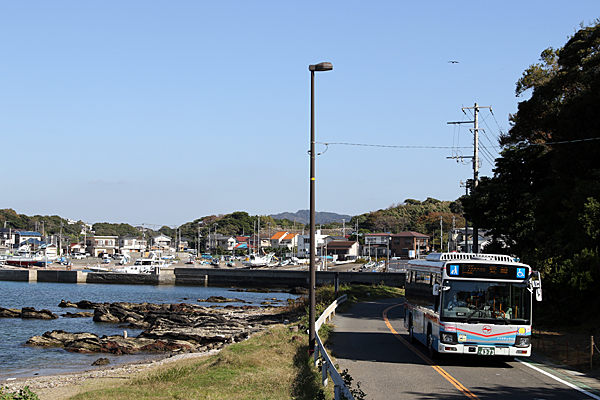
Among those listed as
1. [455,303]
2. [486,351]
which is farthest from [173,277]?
[486,351]

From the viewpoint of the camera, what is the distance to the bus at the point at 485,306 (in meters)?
14.5

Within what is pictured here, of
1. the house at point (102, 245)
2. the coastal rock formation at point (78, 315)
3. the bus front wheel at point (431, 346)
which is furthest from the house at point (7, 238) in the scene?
the bus front wheel at point (431, 346)

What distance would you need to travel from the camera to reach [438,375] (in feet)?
45.4

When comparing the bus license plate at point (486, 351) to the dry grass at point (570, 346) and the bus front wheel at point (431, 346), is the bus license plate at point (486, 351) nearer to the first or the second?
the bus front wheel at point (431, 346)

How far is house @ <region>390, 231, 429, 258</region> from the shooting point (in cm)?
11525

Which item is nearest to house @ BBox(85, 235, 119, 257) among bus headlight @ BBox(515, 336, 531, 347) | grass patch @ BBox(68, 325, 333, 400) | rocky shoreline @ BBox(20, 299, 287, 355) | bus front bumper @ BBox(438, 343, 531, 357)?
rocky shoreline @ BBox(20, 299, 287, 355)

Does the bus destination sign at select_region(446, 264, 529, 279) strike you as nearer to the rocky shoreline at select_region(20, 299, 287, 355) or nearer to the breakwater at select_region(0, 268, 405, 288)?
the rocky shoreline at select_region(20, 299, 287, 355)

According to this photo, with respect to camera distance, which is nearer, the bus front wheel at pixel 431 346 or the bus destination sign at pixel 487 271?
the bus destination sign at pixel 487 271

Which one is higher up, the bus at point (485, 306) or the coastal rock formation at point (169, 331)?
the bus at point (485, 306)

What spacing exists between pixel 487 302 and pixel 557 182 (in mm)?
16220

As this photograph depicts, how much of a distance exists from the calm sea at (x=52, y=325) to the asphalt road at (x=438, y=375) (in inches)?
549

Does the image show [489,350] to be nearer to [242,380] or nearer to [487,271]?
[487,271]

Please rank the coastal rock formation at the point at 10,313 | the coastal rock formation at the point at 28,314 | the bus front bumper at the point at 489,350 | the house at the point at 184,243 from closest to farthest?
the bus front bumper at the point at 489,350 < the coastal rock formation at the point at 28,314 < the coastal rock formation at the point at 10,313 < the house at the point at 184,243

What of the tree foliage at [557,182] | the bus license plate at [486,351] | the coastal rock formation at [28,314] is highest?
the tree foliage at [557,182]
